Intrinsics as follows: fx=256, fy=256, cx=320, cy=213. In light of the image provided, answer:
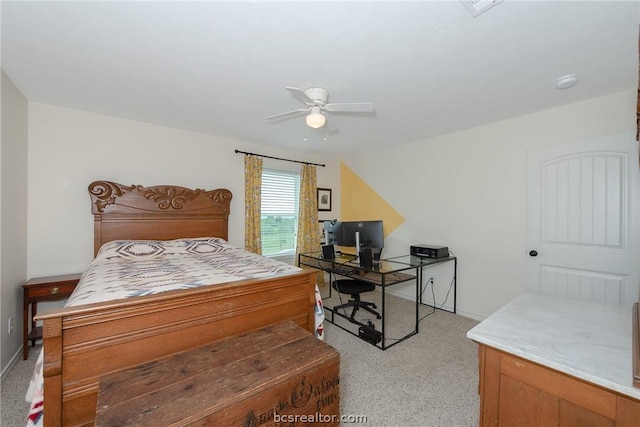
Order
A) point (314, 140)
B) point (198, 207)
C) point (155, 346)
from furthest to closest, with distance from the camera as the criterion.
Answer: point (314, 140) < point (198, 207) < point (155, 346)

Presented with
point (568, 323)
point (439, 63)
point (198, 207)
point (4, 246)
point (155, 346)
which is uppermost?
point (439, 63)

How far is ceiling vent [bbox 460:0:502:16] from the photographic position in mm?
1300

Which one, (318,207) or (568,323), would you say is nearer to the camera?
(568,323)

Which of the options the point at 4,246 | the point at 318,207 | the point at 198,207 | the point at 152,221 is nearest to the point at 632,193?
the point at 318,207

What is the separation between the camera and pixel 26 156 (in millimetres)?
2494

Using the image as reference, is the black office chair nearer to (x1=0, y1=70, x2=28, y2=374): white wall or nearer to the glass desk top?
the glass desk top

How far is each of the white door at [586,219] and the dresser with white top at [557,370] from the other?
1.60 meters

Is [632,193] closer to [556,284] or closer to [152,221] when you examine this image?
[556,284]

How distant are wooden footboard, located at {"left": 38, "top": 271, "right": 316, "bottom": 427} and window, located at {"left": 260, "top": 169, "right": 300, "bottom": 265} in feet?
7.53

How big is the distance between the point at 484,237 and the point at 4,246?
15.2ft

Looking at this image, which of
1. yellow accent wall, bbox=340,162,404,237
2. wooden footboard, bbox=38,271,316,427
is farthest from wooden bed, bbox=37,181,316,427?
yellow accent wall, bbox=340,162,404,237

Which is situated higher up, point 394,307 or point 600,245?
point 600,245

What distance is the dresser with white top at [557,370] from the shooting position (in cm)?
79

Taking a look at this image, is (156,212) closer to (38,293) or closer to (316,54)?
(38,293)
